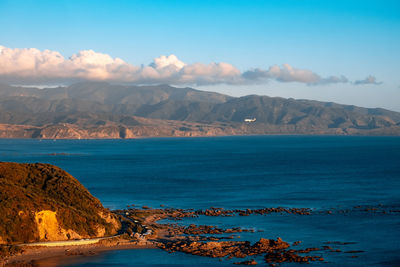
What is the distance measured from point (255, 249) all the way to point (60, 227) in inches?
1070

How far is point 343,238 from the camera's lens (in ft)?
243

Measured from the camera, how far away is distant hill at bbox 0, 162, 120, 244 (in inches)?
2633

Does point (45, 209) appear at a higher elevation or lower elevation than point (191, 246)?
higher

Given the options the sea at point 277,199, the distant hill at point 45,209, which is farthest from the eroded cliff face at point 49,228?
the sea at point 277,199

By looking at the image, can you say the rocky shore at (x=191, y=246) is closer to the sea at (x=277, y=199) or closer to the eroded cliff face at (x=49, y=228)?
the sea at (x=277, y=199)

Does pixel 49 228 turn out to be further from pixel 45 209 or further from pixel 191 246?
pixel 191 246

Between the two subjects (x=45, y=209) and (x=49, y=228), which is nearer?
(x=49, y=228)

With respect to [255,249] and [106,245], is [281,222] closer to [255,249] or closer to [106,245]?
[255,249]

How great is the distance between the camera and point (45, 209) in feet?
226

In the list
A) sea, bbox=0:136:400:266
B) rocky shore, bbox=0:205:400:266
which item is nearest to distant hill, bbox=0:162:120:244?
rocky shore, bbox=0:205:400:266

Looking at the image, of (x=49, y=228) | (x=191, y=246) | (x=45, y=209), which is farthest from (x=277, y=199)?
(x=45, y=209)

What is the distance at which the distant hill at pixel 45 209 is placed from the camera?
66.9 meters

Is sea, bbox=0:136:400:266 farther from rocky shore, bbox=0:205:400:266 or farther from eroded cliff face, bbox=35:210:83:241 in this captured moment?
eroded cliff face, bbox=35:210:83:241

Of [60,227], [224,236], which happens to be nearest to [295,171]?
[224,236]
